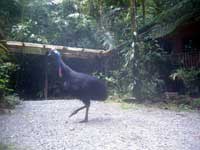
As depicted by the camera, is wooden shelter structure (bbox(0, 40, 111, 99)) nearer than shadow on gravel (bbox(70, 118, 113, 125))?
No

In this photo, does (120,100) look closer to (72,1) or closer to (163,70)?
(163,70)

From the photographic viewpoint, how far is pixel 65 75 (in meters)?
7.24

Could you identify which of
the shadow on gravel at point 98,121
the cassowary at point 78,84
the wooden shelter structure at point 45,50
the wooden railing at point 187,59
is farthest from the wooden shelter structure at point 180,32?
the cassowary at point 78,84

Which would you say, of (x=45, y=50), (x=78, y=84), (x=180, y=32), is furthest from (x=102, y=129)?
(x=180, y=32)

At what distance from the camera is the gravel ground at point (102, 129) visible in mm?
5527

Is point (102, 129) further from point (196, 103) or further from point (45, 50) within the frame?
point (45, 50)

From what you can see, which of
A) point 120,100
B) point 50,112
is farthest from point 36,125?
point 120,100

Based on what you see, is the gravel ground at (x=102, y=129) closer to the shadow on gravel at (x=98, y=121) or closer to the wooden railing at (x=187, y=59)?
the shadow on gravel at (x=98, y=121)

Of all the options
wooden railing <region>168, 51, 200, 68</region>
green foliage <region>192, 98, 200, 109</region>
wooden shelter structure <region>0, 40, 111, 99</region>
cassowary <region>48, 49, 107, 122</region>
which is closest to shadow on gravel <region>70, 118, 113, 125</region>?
cassowary <region>48, 49, 107, 122</region>

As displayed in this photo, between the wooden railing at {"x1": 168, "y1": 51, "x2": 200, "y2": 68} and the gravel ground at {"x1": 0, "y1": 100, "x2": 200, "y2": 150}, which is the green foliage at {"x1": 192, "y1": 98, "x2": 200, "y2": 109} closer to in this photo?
the gravel ground at {"x1": 0, "y1": 100, "x2": 200, "y2": 150}

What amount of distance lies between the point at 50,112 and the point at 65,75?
187cm

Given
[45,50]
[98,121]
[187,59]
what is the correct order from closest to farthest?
1. [98,121]
2. [187,59]
3. [45,50]

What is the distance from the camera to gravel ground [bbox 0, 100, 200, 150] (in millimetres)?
5527

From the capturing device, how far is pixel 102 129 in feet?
21.7
